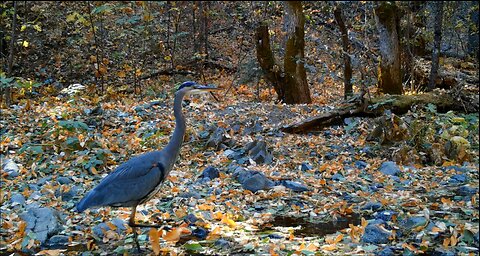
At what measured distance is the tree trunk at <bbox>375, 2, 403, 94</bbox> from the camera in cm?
1027

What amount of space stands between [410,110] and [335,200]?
3.71 m

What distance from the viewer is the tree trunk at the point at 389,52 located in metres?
10.3

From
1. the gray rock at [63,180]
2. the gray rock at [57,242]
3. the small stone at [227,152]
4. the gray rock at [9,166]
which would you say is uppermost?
the gray rock at [9,166]

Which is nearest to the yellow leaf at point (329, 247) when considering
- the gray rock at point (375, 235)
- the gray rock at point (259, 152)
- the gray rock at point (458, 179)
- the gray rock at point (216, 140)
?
the gray rock at point (375, 235)

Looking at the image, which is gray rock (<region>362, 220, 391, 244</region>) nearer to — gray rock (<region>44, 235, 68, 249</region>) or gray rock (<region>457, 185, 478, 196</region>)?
gray rock (<region>457, 185, 478, 196</region>)

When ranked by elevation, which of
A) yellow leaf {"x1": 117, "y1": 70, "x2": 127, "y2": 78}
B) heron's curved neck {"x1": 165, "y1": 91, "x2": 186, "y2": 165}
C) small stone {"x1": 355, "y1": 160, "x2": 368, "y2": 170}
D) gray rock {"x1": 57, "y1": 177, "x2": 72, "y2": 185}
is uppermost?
yellow leaf {"x1": 117, "y1": 70, "x2": 127, "y2": 78}

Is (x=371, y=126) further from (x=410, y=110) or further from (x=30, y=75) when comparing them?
(x=30, y=75)

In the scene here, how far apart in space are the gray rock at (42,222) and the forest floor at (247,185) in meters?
0.01

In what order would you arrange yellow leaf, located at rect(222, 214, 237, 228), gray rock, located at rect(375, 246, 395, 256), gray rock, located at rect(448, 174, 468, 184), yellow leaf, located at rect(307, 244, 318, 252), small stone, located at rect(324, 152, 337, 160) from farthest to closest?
small stone, located at rect(324, 152, 337, 160)
gray rock, located at rect(448, 174, 468, 184)
yellow leaf, located at rect(222, 214, 237, 228)
yellow leaf, located at rect(307, 244, 318, 252)
gray rock, located at rect(375, 246, 395, 256)

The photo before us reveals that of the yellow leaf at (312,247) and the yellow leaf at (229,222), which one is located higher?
the yellow leaf at (312,247)

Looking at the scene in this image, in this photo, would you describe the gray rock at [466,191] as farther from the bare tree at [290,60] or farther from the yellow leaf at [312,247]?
the bare tree at [290,60]

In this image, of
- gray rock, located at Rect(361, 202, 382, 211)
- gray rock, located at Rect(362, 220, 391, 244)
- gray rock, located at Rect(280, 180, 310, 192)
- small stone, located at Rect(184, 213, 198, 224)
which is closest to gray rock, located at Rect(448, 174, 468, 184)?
gray rock, located at Rect(361, 202, 382, 211)

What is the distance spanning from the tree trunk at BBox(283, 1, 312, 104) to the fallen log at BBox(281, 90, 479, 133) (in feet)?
9.30

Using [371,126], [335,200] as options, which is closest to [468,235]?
[335,200]
